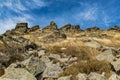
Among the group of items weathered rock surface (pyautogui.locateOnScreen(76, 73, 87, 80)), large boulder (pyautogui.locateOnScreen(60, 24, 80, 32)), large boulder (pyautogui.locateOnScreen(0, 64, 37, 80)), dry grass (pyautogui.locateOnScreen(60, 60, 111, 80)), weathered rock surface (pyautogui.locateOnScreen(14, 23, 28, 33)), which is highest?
weathered rock surface (pyautogui.locateOnScreen(14, 23, 28, 33))

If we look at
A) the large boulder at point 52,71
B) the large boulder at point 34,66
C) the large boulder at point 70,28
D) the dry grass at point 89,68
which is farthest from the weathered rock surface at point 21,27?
the dry grass at point 89,68

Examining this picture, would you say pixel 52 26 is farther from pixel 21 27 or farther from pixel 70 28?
pixel 70 28

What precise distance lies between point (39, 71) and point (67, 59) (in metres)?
3.93

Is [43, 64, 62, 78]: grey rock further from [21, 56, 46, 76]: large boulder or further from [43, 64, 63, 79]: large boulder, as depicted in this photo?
[21, 56, 46, 76]: large boulder

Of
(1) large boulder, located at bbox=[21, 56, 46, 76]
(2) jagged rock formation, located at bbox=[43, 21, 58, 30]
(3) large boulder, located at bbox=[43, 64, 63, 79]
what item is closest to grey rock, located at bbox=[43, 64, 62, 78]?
(3) large boulder, located at bbox=[43, 64, 63, 79]

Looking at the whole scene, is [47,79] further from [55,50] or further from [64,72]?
[55,50]

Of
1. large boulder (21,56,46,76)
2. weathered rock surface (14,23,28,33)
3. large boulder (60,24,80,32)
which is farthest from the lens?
large boulder (60,24,80,32)

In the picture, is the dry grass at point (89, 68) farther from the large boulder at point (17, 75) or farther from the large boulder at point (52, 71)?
the large boulder at point (17, 75)

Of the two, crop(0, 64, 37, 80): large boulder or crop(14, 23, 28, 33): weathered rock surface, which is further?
crop(14, 23, 28, 33): weathered rock surface

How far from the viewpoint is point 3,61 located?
15352 mm

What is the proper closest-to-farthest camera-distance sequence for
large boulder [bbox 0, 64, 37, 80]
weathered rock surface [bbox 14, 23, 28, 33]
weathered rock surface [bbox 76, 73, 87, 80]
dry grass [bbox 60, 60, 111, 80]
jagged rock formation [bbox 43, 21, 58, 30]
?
large boulder [bbox 0, 64, 37, 80], weathered rock surface [bbox 76, 73, 87, 80], dry grass [bbox 60, 60, 111, 80], jagged rock formation [bbox 43, 21, 58, 30], weathered rock surface [bbox 14, 23, 28, 33]

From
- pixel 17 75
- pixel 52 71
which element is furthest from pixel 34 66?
pixel 17 75

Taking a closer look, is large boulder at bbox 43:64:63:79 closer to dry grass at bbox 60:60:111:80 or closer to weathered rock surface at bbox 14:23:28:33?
dry grass at bbox 60:60:111:80

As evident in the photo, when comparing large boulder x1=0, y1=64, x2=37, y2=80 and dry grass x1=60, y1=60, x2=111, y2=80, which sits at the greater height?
large boulder x1=0, y1=64, x2=37, y2=80
